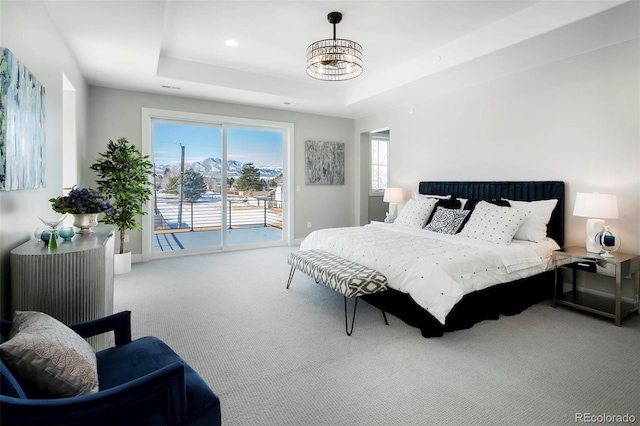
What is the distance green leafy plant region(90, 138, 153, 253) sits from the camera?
441cm

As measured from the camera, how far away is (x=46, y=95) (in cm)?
270

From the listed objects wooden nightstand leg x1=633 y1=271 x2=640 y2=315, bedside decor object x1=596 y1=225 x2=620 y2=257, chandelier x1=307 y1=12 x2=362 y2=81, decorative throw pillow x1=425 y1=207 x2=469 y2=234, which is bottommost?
wooden nightstand leg x1=633 y1=271 x2=640 y2=315

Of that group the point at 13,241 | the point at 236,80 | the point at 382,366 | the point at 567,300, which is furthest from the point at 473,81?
the point at 13,241

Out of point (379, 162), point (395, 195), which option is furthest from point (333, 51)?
point (379, 162)

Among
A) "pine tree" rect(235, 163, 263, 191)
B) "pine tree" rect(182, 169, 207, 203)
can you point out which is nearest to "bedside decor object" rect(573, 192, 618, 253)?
"pine tree" rect(235, 163, 263, 191)

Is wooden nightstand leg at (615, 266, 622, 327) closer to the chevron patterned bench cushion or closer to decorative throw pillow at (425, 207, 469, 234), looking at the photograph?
decorative throw pillow at (425, 207, 469, 234)

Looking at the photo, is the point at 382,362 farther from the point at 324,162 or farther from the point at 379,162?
the point at 379,162

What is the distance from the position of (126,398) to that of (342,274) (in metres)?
1.98

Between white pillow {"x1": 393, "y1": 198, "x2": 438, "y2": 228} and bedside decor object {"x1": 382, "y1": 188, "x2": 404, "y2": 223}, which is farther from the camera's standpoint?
bedside decor object {"x1": 382, "y1": 188, "x2": 404, "y2": 223}

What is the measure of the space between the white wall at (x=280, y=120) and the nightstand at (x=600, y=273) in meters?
4.28

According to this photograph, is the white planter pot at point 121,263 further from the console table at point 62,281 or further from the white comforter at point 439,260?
the white comforter at point 439,260

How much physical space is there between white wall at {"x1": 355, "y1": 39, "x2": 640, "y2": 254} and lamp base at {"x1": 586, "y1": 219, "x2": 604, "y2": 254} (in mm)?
245

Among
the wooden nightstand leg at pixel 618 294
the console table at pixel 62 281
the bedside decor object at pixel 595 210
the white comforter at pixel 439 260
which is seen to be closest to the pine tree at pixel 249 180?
the white comforter at pixel 439 260

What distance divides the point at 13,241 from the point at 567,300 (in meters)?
4.64
